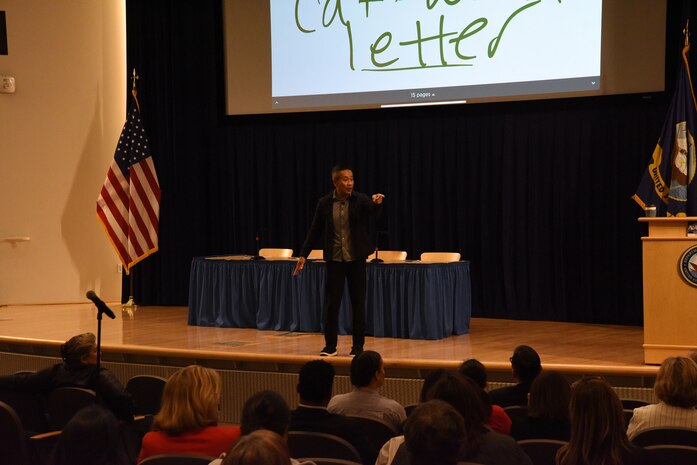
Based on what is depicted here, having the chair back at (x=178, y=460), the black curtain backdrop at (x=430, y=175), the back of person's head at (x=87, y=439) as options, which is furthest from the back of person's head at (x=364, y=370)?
the black curtain backdrop at (x=430, y=175)

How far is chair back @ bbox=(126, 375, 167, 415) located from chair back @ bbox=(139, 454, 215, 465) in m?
1.83

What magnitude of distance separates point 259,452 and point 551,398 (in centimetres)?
159

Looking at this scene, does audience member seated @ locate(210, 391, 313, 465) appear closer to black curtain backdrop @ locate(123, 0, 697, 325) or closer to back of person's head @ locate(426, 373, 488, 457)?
back of person's head @ locate(426, 373, 488, 457)

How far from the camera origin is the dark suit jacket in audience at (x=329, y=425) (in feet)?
10.8

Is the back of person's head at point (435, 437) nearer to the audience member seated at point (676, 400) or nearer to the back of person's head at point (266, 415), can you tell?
the back of person's head at point (266, 415)

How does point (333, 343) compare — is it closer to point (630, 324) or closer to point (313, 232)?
point (313, 232)

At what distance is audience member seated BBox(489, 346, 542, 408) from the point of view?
4125 mm

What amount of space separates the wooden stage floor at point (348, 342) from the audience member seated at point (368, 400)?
79.2 inches

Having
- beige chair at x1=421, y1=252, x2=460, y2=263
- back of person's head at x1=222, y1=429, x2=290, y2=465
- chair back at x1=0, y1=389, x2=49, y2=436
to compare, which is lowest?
chair back at x1=0, y1=389, x2=49, y2=436

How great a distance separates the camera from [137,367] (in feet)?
21.8

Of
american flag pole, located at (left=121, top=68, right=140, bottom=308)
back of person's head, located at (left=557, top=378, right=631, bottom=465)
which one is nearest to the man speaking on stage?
back of person's head, located at (left=557, top=378, right=631, bottom=465)

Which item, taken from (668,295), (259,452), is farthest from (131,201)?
(259,452)

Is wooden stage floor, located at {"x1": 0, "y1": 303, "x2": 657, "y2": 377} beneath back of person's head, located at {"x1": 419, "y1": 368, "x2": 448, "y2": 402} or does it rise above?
beneath

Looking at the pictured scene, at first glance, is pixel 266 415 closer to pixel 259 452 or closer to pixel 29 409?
pixel 259 452
